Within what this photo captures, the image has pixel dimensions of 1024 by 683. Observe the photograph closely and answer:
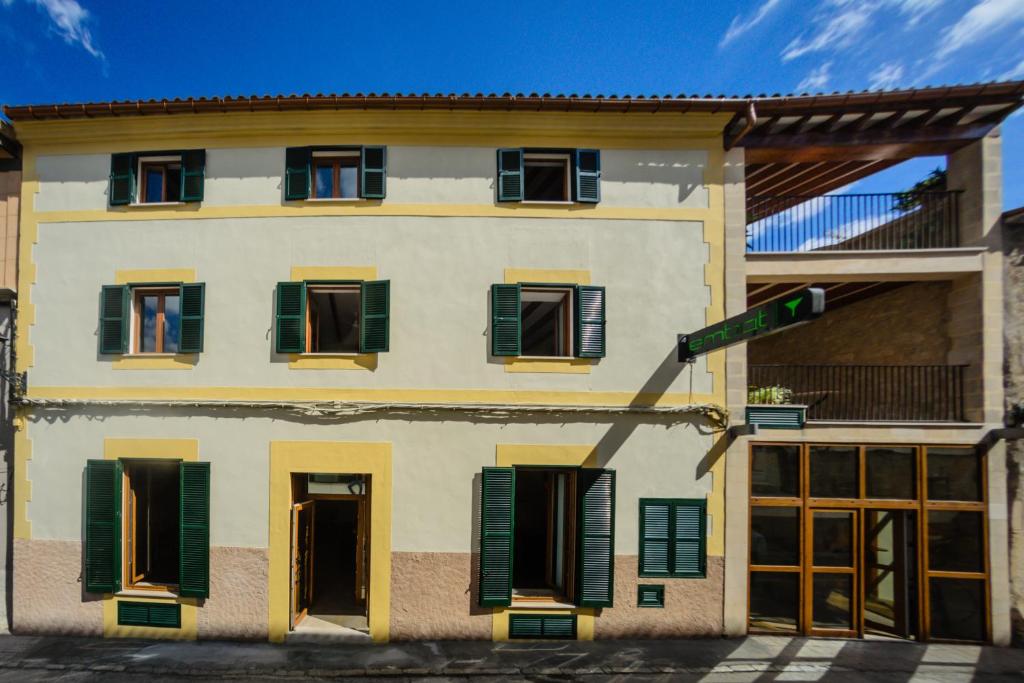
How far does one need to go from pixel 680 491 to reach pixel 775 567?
201 centimetres

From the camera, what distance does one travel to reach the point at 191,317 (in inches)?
287

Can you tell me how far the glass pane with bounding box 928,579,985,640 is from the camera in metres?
7.16

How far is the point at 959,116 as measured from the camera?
295 inches

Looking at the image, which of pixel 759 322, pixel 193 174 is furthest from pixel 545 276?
pixel 193 174

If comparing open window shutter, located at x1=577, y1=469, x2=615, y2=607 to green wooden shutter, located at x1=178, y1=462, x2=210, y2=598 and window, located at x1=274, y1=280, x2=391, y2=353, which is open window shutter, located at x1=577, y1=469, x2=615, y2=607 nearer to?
window, located at x1=274, y1=280, x2=391, y2=353

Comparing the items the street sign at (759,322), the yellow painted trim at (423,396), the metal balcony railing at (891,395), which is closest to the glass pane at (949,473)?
the metal balcony railing at (891,395)

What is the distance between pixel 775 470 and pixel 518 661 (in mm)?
5046

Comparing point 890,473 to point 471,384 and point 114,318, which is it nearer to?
point 471,384

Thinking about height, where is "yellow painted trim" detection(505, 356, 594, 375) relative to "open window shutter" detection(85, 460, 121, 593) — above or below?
above

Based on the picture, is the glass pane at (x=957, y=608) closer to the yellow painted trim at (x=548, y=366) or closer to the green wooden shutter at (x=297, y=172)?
the yellow painted trim at (x=548, y=366)

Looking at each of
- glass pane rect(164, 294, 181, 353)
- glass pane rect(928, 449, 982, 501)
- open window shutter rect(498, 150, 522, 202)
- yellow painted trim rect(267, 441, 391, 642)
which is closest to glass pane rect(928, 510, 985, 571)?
glass pane rect(928, 449, 982, 501)

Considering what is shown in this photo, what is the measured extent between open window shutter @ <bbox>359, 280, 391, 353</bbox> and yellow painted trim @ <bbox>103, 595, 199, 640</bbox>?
4926mm

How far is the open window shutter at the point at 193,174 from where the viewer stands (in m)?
7.53

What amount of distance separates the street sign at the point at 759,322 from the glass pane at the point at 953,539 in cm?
484
